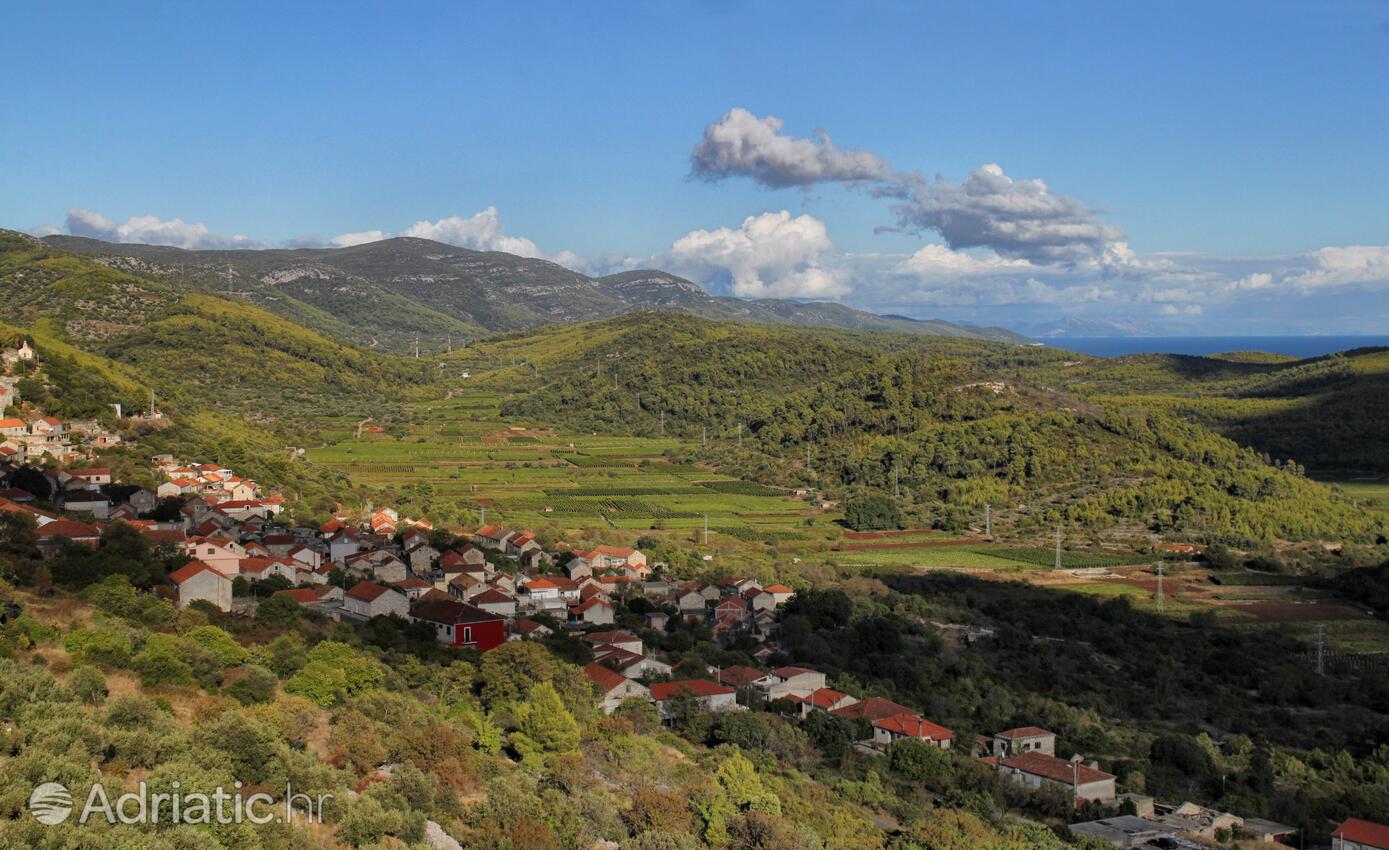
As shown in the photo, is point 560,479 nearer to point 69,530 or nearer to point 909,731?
point 69,530

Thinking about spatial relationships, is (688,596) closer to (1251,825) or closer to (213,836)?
(1251,825)

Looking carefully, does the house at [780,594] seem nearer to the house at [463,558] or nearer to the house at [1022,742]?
the house at [463,558]

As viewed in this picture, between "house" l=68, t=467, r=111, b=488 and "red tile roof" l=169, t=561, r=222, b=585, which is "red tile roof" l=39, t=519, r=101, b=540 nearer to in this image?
"red tile roof" l=169, t=561, r=222, b=585

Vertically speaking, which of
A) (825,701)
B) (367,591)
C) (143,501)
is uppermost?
(143,501)

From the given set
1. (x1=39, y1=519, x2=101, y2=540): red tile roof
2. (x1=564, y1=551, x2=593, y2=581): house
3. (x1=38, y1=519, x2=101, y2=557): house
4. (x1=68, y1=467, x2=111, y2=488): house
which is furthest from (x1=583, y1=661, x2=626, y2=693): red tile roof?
(x1=68, y1=467, x2=111, y2=488): house

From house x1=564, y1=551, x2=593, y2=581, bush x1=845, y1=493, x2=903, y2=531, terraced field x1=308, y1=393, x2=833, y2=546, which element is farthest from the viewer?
bush x1=845, y1=493, x2=903, y2=531

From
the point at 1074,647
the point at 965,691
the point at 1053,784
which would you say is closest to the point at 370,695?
the point at 1053,784

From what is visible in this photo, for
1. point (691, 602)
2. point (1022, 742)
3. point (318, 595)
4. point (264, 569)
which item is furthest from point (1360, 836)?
point (264, 569)
